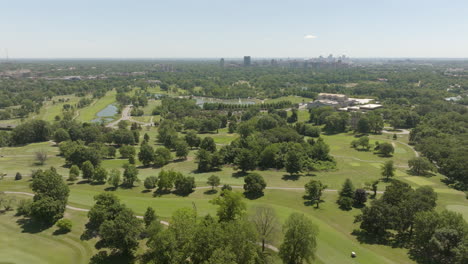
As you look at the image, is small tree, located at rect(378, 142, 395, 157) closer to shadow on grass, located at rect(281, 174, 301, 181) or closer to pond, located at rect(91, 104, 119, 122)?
shadow on grass, located at rect(281, 174, 301, 181)

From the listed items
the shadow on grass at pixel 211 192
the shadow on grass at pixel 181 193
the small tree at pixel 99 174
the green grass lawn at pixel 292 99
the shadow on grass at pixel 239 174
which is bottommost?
the shadow on grass at pixel 239 174

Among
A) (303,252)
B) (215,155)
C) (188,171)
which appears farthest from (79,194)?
(303,252)

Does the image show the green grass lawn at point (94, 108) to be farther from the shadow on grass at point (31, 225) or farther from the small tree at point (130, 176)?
the shadow on grass at point (31, 225)

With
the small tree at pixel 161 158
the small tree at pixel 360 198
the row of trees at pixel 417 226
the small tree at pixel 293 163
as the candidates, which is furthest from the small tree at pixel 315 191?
the small tree at pixel 161 158

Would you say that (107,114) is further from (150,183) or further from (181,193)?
(181,193)

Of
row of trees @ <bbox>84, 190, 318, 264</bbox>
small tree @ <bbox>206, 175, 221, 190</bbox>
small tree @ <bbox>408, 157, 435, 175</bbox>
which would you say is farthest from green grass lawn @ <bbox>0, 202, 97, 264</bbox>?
small tree @ <bbox>408, 157, 435, 175</bbox>

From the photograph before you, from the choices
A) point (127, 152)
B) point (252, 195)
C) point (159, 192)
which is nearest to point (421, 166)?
point (252, 195)
